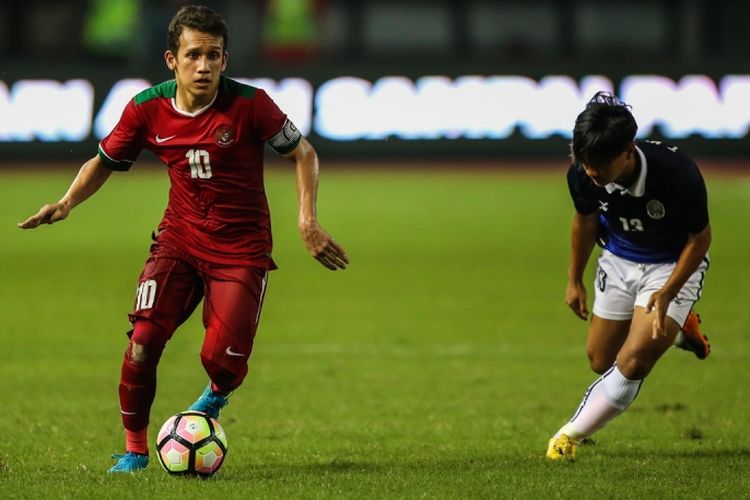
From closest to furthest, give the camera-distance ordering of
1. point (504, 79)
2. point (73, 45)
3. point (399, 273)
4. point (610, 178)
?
point (610, 178) → point (399, 273) → point (504, 79) → point (73, 45)

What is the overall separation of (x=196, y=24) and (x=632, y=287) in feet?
8.59

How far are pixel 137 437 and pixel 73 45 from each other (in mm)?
29433

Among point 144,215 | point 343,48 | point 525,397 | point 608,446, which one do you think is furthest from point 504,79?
point 608,446

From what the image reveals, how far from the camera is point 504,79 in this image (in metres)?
23.2

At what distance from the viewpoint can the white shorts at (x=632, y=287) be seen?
21.8 ft

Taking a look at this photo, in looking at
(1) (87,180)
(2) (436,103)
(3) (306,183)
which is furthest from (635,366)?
(2) (436,103)

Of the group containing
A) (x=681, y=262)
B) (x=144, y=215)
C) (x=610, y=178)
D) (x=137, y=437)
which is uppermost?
(x=610, y=178)

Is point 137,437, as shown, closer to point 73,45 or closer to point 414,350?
point 414,350

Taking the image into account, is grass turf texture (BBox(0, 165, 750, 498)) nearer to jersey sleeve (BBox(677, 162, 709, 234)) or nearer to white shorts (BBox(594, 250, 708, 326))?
white shorts (BBox(594, 250, 708, 326))

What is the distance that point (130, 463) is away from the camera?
614 centimetres

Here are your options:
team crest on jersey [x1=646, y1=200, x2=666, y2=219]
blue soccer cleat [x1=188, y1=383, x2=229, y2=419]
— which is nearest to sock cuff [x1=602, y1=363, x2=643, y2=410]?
team crest on jersey [x1=646, y1=200, x2=666, y2=219]

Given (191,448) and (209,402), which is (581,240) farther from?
(191,448)

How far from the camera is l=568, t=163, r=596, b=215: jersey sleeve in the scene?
6.55 m

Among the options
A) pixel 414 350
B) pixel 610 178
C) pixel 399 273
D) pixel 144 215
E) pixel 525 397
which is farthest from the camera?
pixel 144 215
